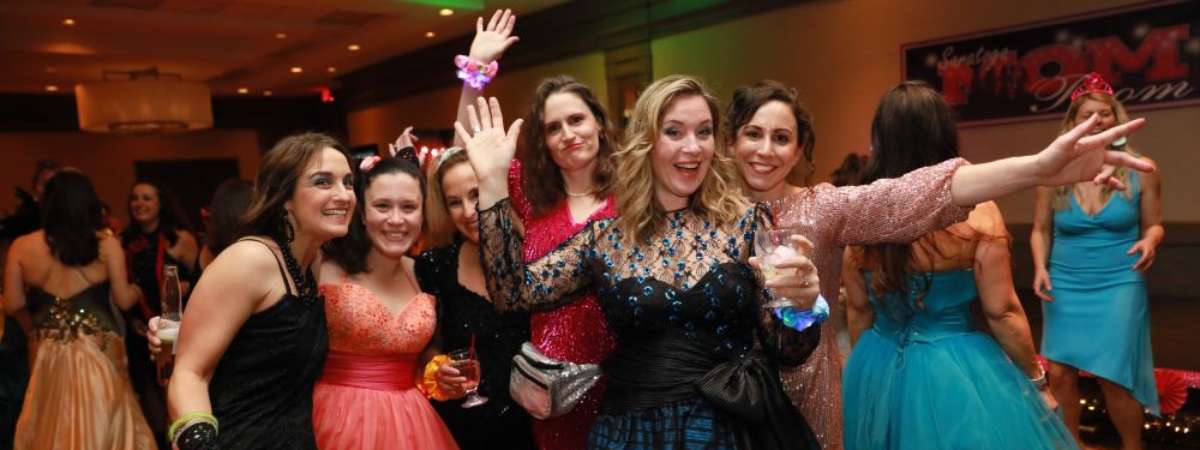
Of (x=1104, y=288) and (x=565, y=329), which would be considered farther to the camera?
(x=1104, y=288)

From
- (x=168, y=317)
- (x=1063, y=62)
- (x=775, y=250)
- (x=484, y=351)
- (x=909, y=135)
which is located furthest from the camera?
(x=1063, y=62)

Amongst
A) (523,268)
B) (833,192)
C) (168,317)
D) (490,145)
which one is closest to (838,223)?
(833,192)

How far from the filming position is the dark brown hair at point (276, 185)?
1972 millimetres

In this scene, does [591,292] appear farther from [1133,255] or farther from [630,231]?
[1133,255]

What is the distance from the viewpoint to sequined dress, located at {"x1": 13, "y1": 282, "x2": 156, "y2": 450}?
153 inches

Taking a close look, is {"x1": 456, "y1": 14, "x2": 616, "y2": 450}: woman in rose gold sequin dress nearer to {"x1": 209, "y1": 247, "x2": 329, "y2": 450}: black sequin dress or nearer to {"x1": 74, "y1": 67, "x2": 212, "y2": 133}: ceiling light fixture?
{"x1": 209, "y1": 247, "x2": 329, "y2": 450}: black sequin dress

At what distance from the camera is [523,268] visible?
1891mm

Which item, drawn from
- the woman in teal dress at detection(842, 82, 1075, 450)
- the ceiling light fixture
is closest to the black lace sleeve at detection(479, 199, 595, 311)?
the woman in teal dress at detection(842, 82, 1075, 450)

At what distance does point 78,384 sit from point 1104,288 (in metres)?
4.77

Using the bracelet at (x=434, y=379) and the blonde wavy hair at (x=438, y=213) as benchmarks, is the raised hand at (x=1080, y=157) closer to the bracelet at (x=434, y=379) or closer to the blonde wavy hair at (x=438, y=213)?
the bracelet at (x=434, y=379)

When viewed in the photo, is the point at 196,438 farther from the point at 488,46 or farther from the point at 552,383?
the point at 488,46

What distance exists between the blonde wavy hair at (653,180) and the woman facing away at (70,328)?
131 inches

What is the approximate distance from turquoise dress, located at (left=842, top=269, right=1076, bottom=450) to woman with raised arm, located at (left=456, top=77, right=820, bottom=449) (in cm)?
86

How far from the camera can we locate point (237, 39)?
9.33 metres
